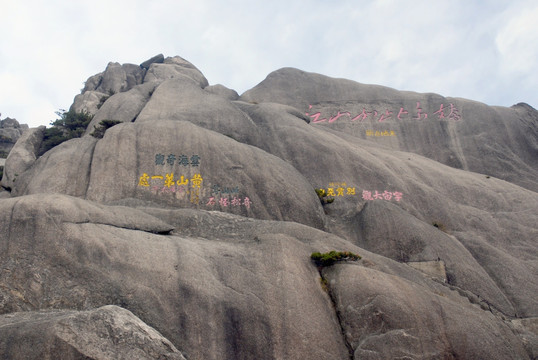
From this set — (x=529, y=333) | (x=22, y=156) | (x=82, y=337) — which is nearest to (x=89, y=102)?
(x=22, y=156)

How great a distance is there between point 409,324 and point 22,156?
72.8ft

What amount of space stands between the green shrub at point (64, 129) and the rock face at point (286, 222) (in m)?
0.90

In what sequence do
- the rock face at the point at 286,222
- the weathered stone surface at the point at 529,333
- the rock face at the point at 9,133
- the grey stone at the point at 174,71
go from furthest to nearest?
the rock face at the point at 9,133
the grey stone at the point at 174,71
the weathered stone surface at the point at 529,333
the rock face at the point at 286,222

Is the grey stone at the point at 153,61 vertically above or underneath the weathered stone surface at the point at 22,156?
above

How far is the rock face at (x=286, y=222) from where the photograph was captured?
14.1 meters

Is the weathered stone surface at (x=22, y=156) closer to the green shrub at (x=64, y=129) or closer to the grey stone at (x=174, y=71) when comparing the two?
the green shrub at (x=64, y=129)

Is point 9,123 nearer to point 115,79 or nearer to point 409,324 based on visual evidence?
point 115,79

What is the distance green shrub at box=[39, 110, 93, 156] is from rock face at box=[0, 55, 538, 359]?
904mm

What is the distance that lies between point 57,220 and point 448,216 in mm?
19652

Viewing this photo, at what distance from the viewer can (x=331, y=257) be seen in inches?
666

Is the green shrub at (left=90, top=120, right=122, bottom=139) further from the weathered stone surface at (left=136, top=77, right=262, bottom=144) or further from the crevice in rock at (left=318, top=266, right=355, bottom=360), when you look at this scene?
the crevice in rock at (left=318, top=266, right=355, bottom=360)

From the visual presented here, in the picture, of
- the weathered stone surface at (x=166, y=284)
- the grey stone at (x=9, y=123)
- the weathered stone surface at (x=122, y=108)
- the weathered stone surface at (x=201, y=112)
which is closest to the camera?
the weathered stone surface at (x=166, y=284)

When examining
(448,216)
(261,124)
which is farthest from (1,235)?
(448,216)

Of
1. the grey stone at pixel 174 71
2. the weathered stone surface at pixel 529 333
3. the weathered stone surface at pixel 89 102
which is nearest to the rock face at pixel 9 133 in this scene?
the weathered stone surface at pixel 89 102
